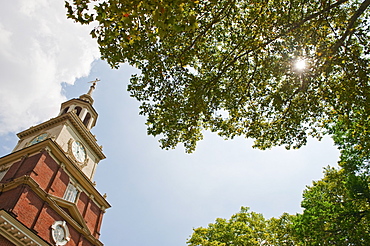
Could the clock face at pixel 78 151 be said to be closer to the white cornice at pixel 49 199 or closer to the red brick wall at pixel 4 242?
the white cornice at pixel 49 199

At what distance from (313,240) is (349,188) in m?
3.28

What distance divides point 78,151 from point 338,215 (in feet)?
68.3

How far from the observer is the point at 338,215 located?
12.7 m

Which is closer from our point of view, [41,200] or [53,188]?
[41,200]

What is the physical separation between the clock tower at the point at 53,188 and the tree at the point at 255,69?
10141mm

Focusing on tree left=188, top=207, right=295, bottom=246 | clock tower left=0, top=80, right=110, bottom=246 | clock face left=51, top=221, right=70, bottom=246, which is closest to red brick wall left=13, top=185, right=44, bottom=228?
clock tower left=0, top=80, right=110, bottom=246

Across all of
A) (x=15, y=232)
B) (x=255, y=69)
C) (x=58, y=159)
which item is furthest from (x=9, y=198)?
(x=255, y=69)

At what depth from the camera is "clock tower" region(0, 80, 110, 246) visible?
1515cm

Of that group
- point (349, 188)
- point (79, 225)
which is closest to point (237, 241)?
point (349, 188)

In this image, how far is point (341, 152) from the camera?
14.4 metres

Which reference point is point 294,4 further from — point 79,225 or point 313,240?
point 79,225

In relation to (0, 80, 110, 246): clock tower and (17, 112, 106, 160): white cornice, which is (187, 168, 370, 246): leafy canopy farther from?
(17, 112, 106, 160): white cornice

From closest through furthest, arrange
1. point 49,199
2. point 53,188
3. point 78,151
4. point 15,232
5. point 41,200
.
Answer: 1. point 15,232
2. point 41,200
3. point 49,199
4. point 53,188
5. point 78,151

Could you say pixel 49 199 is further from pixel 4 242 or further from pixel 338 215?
pixel 338 215
